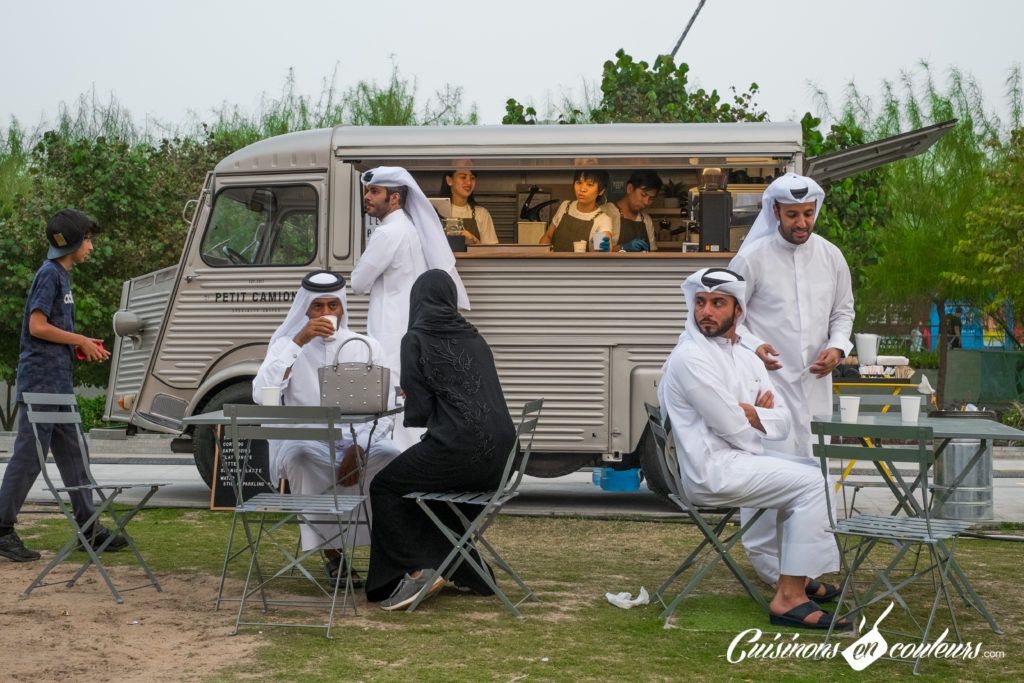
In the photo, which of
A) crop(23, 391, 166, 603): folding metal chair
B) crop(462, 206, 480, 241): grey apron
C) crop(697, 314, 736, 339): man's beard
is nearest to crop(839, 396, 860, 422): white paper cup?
crop(697, 314, 736, 339): man's beard

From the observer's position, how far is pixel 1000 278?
16734mm

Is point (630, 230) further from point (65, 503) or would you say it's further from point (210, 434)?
point (65, 503)

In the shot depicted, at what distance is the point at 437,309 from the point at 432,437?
56 centimetres

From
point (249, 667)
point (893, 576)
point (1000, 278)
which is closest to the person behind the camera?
point (249, 667)

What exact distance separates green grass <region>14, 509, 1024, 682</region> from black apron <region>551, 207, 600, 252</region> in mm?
2695

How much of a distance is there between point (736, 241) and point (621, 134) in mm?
1072

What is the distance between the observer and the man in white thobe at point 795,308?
586 cm

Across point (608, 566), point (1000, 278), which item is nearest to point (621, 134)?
point (608, 566)

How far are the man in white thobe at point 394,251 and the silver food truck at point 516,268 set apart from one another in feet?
3.84

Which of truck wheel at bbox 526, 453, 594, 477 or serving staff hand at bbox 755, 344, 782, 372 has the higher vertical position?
serving staff hand at bbox 755, 344, 782, 372

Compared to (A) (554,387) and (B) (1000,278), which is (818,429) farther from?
(B) (1000,278)

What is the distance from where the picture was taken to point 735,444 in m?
5.19

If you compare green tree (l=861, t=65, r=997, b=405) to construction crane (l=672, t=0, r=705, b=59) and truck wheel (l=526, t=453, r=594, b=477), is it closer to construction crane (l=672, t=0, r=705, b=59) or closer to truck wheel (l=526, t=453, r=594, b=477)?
construction crane (l=672, t=0, r=705, b=59)

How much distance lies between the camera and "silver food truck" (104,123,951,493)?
8328 millimetres
